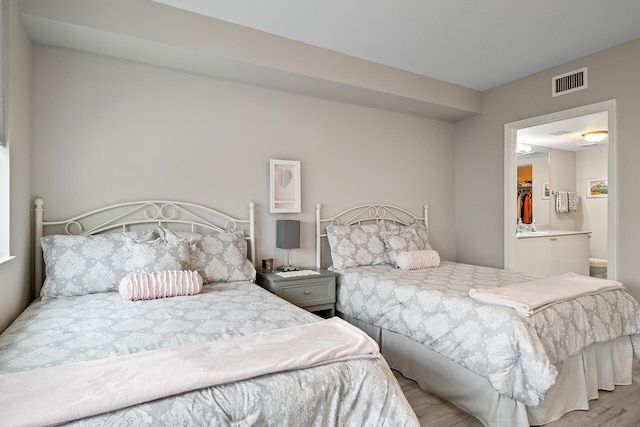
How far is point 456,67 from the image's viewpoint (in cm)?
366

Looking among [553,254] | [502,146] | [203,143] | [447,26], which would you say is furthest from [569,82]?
[203,143]

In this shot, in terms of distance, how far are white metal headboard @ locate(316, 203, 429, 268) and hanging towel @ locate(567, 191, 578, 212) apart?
408 centimetres

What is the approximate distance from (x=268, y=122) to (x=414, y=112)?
1841 mm

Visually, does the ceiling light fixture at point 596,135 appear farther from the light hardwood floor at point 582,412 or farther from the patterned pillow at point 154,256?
the patterned pillow at point 154,256

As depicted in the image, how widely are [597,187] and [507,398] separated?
21.0 ft

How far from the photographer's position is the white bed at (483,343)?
1972 mm

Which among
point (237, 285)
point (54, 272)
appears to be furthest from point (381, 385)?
point (54, 272)

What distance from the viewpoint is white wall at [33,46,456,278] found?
8.84ft

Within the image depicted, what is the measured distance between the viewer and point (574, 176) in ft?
23.1

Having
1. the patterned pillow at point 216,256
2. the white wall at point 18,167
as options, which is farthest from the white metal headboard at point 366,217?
the white wall at point 18,167

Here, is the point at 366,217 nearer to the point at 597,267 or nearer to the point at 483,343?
the point at 483,343

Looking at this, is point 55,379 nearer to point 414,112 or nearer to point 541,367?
point 541,367

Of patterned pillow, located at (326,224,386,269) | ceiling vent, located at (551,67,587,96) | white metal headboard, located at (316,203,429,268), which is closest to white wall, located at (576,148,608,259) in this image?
ceiling vent, located at (551,67,587,96)

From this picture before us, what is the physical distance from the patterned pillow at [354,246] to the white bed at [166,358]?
1183 millimetres
